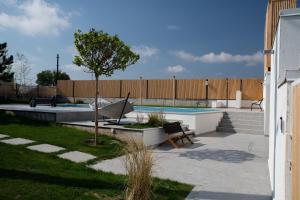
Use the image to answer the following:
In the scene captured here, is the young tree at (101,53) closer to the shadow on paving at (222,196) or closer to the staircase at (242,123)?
the shadow on paving at (222,196)

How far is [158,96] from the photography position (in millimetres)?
26141

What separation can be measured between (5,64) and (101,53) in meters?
24.7

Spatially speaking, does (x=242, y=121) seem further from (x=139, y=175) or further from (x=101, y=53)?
(x=139, y=175)

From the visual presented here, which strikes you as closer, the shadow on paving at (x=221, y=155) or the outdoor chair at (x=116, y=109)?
the shadow on paving at (x=221, y=155)

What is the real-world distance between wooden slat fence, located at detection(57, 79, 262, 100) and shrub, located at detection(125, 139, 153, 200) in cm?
1967

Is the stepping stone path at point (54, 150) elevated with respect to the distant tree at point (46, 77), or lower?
lower

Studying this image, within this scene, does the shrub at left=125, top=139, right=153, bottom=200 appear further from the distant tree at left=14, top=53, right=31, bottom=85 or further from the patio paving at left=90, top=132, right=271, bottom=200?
the distant tree at left=14, top=53, right=31, bottom=85

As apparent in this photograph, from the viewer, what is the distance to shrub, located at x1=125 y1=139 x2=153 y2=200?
12.5ft

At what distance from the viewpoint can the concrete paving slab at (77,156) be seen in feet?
21.5

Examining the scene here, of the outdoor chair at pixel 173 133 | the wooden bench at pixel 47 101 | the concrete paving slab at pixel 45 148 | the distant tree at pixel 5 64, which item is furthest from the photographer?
the distant tree at pixel 5 64

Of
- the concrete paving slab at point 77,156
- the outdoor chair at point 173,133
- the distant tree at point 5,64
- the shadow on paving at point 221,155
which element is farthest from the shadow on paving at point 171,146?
the distant tree at point 5,64

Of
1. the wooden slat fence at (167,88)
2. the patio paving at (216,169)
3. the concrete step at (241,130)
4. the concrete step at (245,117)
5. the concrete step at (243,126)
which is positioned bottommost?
the patio paving at (216,169)

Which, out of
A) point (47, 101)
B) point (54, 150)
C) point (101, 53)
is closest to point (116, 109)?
point (101, 53)

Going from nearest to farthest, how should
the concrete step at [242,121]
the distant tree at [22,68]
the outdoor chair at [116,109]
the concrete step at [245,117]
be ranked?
the outdoor chair at [116,109], the concrete step at [242,121], the concrete step at [245,117], the distant tree at [22,68]
